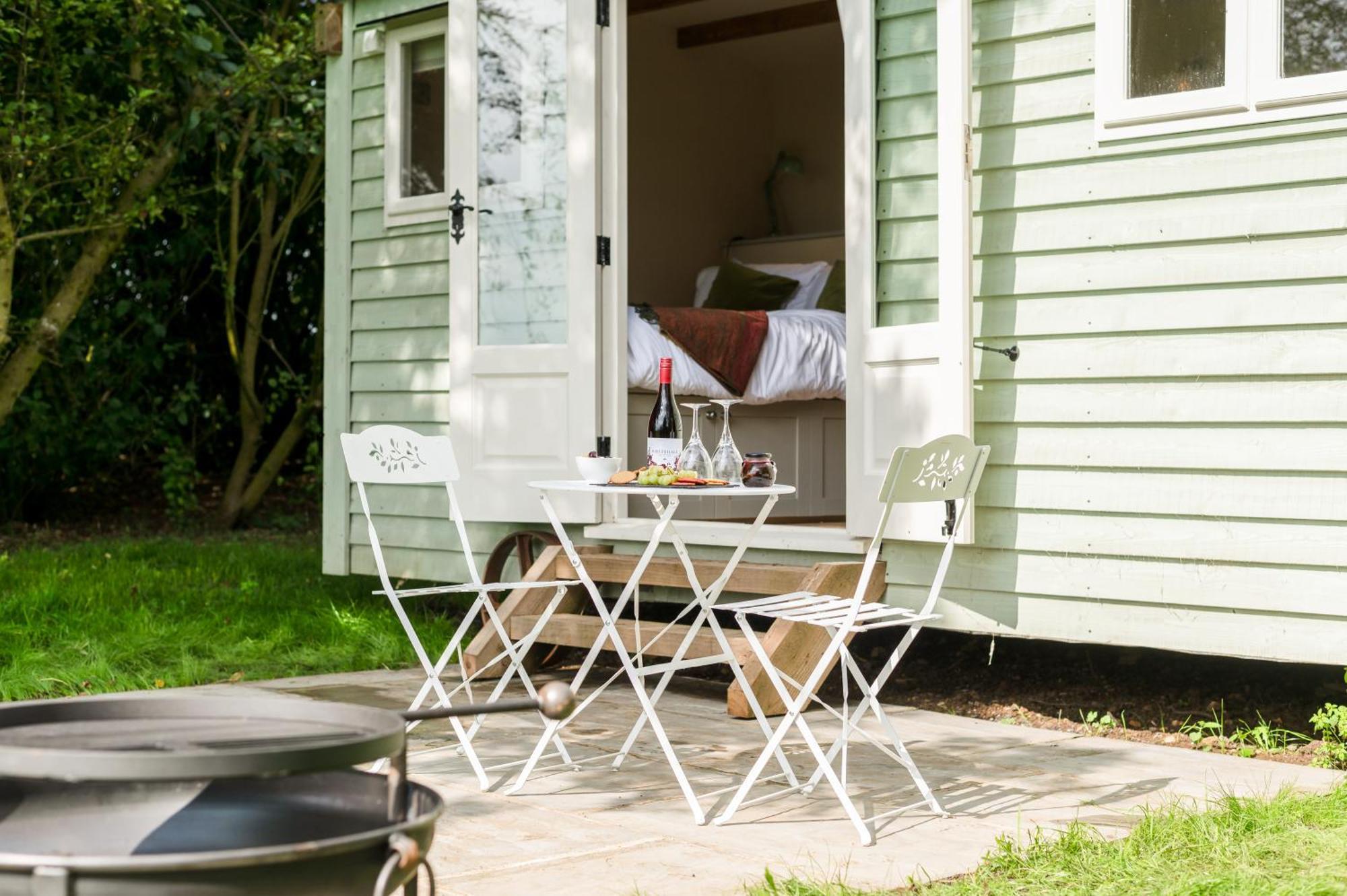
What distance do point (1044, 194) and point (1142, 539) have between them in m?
1.05

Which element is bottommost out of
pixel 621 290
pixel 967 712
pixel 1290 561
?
pixel 967 712

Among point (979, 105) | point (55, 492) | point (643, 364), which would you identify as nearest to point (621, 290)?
point (643, 364)

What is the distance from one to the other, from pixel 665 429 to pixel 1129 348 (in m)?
1.37

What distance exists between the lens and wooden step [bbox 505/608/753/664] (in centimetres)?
471

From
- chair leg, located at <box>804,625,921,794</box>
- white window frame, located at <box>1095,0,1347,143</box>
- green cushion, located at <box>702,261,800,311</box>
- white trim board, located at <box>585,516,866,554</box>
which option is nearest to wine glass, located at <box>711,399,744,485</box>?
chair leg, located at <box>804,625,921,794</box>

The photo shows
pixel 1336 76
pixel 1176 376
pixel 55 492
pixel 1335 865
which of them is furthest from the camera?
pixel 55 492

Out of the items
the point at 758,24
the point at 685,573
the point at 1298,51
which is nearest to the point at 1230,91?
the point at 1298,51

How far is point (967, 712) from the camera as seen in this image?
493 cm

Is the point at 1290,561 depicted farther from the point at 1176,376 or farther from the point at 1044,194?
the point at 1044,194

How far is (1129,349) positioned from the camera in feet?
14.4

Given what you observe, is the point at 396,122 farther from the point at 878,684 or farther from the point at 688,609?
the point at 878,684

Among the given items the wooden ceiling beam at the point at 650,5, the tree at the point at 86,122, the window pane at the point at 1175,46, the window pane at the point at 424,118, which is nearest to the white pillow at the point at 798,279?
the wooden ceiling beam at the point at 650,5

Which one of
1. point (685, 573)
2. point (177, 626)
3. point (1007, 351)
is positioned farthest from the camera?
point (177, 626)

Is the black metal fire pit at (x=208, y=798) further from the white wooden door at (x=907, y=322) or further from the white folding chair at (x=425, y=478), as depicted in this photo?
the white wooden door at (x=907, y=322)
